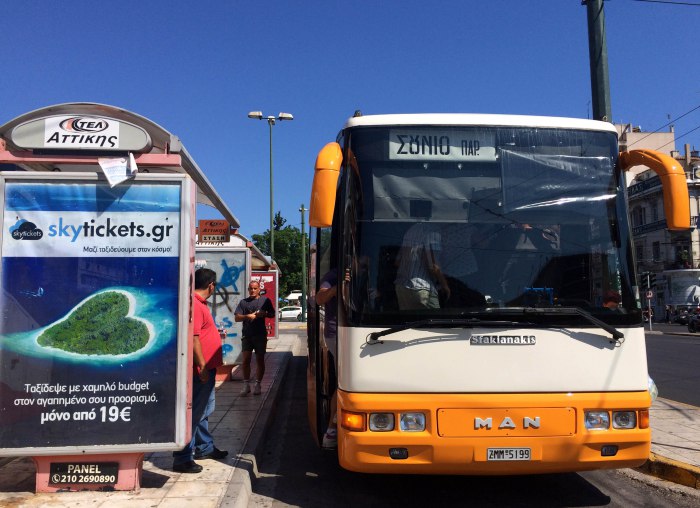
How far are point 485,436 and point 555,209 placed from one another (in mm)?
1829

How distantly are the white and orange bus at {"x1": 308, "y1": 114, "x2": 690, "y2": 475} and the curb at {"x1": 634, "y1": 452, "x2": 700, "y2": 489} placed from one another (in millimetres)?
1363

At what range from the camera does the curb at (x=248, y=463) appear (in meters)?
4.56

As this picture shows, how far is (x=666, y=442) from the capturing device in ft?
20.8

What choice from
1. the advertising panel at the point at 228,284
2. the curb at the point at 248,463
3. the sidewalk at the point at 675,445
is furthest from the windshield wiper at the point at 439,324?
the advertising panel at the point at 228,284

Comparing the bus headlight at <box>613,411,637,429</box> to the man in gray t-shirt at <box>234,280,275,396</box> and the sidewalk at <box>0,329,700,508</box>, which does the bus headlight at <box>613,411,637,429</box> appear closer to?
the sidewalk at <box>0,329,700,508</box>

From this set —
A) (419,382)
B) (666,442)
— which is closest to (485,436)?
(419,382)

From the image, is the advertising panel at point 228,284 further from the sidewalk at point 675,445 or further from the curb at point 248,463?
the sidewalk at point 675,445

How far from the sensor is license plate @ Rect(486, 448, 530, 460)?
13.8ft

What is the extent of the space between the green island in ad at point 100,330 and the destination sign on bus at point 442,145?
7.97ft

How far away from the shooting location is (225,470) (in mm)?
5195

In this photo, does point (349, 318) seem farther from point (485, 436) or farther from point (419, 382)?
point (485, 436)

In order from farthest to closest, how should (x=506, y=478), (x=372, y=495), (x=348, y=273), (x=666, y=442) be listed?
(x=666, y=442) < (x=506, y=478) < (x=372, y=495) < (x=348, y=273)

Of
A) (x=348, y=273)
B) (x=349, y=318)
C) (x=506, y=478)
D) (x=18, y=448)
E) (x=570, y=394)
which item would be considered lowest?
(x=506, y=478)

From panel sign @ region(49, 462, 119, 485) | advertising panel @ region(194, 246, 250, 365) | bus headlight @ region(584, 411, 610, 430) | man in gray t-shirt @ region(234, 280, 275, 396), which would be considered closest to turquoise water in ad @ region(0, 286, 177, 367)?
panel sign @ region(49, 462, 119, 485)
